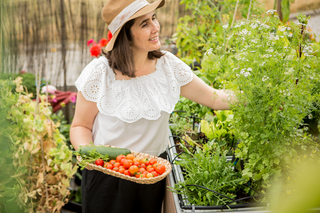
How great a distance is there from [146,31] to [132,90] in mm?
353

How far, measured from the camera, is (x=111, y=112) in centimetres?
151

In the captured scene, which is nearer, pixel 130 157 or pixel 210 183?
pixel 210 183

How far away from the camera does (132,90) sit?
5.17 feet

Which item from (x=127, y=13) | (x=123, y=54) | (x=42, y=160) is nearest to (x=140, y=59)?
(x=123, y=54)

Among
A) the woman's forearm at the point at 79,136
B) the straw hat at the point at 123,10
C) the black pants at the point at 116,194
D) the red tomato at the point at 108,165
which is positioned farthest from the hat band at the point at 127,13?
the black pants at the point at 116,194

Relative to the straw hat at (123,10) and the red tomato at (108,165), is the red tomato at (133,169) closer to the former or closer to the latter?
the red tomato at (108,165)

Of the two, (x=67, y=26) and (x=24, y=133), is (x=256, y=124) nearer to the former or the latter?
(x=24, y=133)

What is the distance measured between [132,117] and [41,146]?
787 millimetres

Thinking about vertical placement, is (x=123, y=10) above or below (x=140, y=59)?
above

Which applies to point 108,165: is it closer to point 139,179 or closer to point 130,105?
point 139,179

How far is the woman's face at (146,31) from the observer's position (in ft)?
4.80

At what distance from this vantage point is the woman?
58.7 inches

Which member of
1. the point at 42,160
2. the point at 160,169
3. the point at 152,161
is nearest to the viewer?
the point at 160,169

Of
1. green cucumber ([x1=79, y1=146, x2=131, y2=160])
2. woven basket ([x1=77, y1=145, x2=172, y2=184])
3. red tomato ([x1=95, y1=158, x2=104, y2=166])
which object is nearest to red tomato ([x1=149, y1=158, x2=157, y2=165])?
woven basket ([x1=77, y1=145, x2=172, y2=184])
